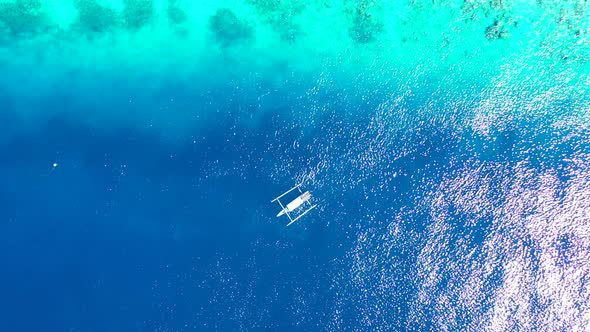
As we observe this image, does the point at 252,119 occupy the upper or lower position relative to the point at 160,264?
upper

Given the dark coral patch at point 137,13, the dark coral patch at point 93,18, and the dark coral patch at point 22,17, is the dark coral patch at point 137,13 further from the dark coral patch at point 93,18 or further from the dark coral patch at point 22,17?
the dark coral patch at point 22,17

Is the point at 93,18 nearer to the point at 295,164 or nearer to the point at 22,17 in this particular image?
the point at 22,17

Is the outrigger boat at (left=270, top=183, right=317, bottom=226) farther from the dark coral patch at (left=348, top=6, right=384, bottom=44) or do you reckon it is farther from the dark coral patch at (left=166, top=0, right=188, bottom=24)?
the dark coral patch at (left=166, top=0, right=188, bottom=24)

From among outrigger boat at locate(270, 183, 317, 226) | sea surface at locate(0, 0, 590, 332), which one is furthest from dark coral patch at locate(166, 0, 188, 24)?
outrigger boat at locate(270, 183, 317, 226)

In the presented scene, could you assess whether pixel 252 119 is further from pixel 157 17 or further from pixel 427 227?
pixel 427 227

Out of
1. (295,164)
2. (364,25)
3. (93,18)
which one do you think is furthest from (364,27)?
(93,18)

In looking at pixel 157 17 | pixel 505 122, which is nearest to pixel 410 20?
pixel 505 122

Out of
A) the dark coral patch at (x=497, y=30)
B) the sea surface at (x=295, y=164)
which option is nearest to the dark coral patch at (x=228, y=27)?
the sea surface at (x=295, y=164)
